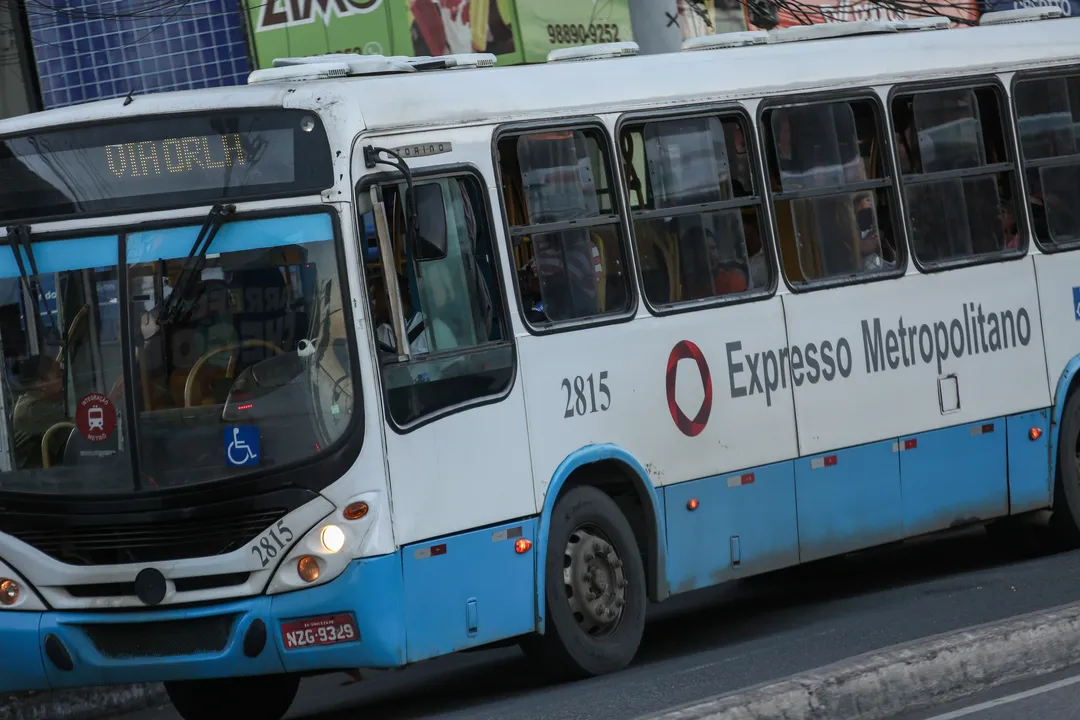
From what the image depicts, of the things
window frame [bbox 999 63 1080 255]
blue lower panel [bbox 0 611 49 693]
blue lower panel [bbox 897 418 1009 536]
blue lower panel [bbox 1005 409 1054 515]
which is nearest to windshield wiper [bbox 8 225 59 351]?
blue lower panel [bbox 0 611 49 693]

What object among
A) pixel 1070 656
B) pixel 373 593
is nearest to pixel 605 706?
pixel 373 593

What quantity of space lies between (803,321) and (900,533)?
156 centimetres

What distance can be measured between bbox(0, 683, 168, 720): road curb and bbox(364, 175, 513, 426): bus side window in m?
3.65

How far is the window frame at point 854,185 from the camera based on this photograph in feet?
34.9

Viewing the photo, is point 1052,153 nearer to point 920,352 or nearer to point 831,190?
point 920,352

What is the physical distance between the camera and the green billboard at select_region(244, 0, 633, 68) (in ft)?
53.2

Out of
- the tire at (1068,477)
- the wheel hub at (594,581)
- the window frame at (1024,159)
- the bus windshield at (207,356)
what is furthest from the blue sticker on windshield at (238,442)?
the tire at (1068,477)

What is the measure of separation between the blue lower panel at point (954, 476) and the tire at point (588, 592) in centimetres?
237

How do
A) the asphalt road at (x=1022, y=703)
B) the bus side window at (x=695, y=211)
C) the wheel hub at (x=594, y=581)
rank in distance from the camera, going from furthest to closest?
the bus side window at (x=695, y=211) < the wheel hub at (x=594, y=581) < the asphalt road at (x=1022, y=703)

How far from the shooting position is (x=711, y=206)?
33.7ft

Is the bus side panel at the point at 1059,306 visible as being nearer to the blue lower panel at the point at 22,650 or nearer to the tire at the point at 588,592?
the tire at the point at 588,592

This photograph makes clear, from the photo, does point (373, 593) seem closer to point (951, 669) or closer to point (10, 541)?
point (10, 541)

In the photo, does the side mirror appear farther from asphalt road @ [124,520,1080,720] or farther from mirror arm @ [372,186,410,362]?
asphalt road @ [124,520,1080,720]

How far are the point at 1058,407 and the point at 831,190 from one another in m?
2.40
